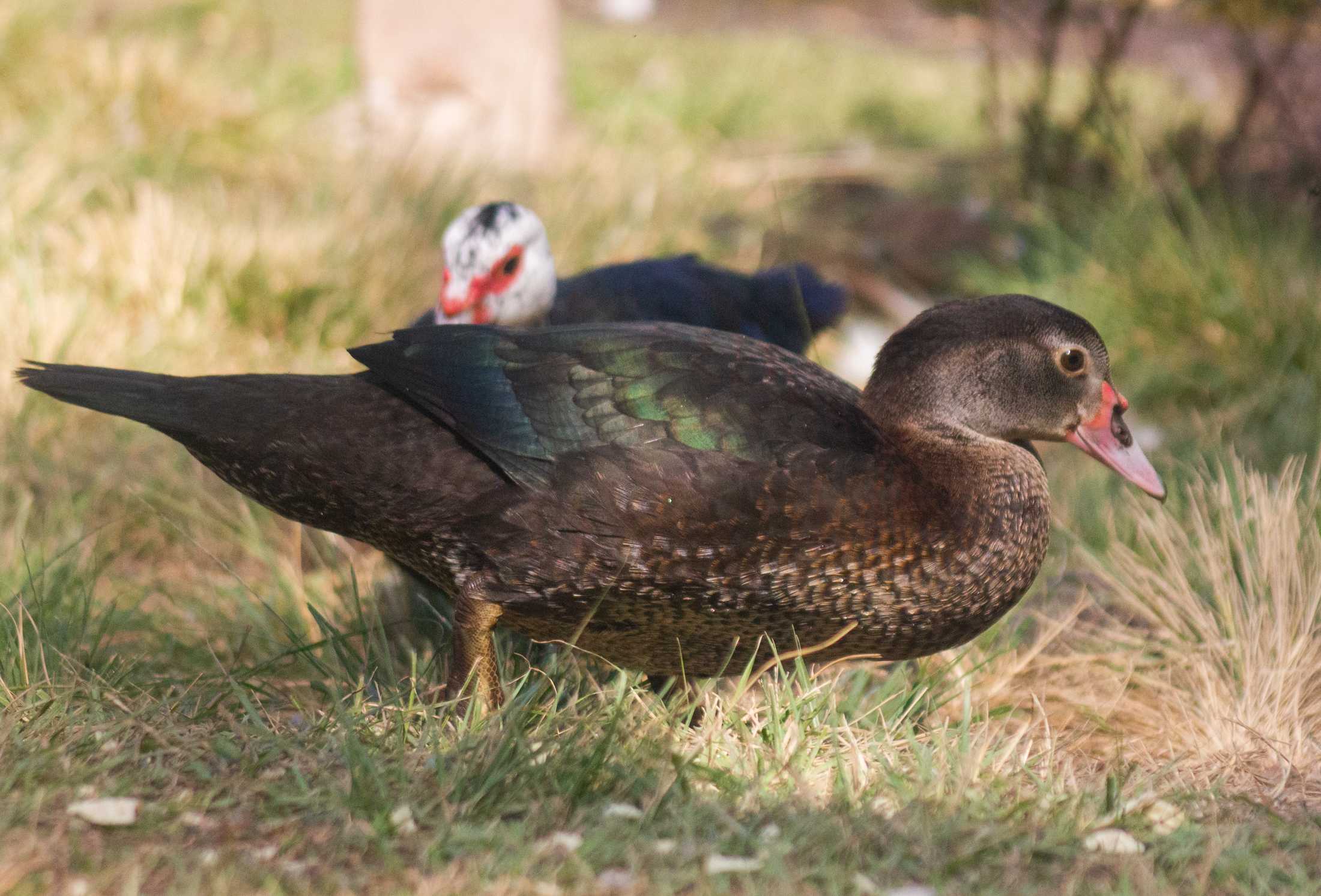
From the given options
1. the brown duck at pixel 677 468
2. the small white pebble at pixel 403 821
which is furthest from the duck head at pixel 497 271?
the small white pebble at pixel 403 821

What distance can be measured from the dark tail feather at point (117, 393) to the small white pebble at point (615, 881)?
4.05 ft

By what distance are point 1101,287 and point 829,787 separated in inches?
132

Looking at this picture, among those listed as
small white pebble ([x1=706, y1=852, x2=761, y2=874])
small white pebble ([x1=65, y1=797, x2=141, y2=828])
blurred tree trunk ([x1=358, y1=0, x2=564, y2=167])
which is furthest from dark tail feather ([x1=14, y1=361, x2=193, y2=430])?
blurred tree trunk ([x1=358, y1=0, x2=564, y2=167])

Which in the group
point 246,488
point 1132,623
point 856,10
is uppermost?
point 856,10

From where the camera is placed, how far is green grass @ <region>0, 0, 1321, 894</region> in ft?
7.78

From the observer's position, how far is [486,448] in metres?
2.79

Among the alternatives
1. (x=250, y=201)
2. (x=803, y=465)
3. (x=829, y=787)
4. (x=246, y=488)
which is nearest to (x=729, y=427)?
(x=803, y=465)

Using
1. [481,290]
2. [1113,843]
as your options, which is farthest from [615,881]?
[481,290]

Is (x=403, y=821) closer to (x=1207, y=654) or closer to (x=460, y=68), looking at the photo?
(x=1207, y=654)

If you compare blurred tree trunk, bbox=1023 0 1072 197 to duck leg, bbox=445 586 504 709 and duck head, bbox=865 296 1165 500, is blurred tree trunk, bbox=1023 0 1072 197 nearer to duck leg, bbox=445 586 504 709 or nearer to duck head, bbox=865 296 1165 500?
duck head, bbox=865 296 1165 500

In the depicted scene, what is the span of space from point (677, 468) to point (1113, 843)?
969 millimetres

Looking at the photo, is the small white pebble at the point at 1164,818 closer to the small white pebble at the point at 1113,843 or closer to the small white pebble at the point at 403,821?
the small white pebble at the point at 1113,843

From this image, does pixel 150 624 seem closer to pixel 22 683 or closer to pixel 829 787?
pixel 22 683

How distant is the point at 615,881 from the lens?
7.45 ft
